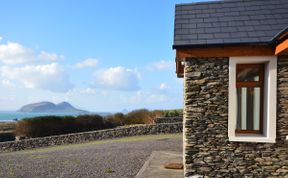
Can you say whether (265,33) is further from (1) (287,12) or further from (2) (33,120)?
(2) (33,120)

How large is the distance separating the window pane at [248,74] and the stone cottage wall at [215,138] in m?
0.41

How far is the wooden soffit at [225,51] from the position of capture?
6.96 m

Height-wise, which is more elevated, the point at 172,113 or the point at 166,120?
the point at 172,113

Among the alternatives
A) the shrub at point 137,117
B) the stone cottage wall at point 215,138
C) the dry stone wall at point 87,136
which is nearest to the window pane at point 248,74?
the stone cottage wall at point 215,138

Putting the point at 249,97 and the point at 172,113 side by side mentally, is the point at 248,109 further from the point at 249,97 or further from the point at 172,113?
the point at 172,113

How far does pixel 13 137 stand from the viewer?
24547 millimetres

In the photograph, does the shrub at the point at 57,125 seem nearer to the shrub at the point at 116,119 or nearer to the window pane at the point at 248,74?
the shrub at the point at 116,119

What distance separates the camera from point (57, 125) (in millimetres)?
25375

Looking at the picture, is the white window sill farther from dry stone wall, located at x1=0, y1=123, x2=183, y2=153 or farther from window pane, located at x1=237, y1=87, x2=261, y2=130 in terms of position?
dry stone wall, located at x1=0, y1=123, x2=183, y2=153

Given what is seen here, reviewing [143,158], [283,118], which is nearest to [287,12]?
[283,118]

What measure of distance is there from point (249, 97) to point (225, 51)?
4.19 feet

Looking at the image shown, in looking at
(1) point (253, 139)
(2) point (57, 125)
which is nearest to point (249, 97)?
(1) point (253, 139)

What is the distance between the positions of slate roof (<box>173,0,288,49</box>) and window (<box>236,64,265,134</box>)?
719 millimetres

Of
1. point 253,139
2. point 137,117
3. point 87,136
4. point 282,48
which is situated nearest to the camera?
point 282,48
